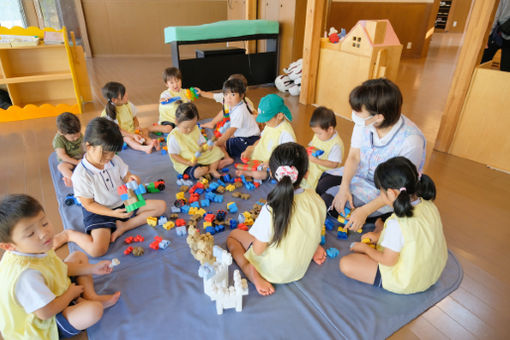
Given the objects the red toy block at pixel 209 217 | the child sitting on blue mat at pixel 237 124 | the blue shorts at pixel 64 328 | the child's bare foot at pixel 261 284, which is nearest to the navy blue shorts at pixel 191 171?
the child sitting on blue mat at pixel 237 124

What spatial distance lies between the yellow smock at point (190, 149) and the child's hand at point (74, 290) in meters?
1.49

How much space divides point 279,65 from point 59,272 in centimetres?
558

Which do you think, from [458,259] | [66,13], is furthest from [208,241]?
[66,13]

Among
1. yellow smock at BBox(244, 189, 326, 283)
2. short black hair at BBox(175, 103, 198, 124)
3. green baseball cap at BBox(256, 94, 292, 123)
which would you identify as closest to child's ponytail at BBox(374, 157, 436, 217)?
yellow smock at BBox(244, 189, 326, 283)

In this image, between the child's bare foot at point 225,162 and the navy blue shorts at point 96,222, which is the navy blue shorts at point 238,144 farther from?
the navy blue shorts at point 96,222

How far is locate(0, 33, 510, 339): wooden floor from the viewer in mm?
1878

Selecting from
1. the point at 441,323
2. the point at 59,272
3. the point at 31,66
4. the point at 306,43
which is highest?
the point at 306,43

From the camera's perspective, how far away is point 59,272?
1.61m

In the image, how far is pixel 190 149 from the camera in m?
3.05

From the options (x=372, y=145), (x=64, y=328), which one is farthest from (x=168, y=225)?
(x=372, y=145)

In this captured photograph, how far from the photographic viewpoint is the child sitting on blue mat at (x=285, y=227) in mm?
1631

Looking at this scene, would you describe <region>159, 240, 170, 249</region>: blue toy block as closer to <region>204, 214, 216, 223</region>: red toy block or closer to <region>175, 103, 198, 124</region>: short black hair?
<region>204, 214, 216, 223</region>: red toy block

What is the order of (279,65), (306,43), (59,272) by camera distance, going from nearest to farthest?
(59,272) → (306,43) → (279,65)

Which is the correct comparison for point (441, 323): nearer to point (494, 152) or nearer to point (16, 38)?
point (494, 152)
